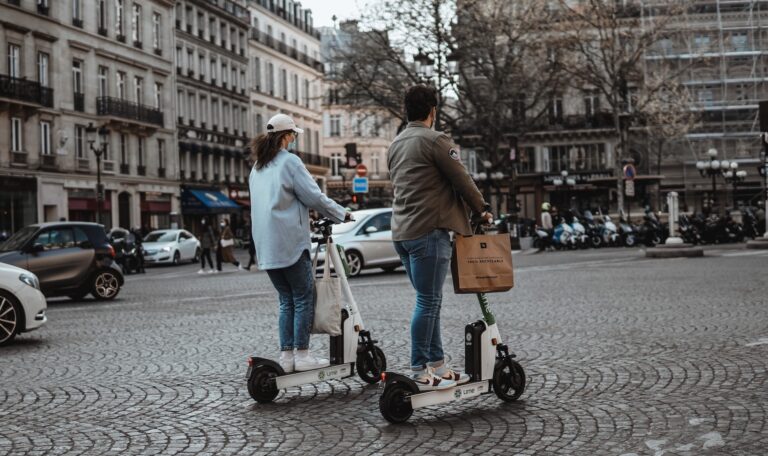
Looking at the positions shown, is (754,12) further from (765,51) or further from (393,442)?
(393,442)

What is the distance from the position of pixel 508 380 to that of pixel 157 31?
5368cm

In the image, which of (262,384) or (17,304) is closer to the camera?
(262,384)

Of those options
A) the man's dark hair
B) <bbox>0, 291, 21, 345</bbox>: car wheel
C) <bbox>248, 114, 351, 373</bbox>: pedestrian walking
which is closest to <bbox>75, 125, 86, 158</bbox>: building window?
<bbox>0, 291, 21, 345</bbox>: car wheel

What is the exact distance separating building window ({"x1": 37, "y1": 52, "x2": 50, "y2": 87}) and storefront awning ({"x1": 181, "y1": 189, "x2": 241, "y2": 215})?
596 inches

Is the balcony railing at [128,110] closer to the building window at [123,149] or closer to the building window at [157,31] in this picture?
the building window at [123,149]

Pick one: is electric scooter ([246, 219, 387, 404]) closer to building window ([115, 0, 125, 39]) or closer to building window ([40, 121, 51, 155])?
building window ([40, 121, 51, 155])

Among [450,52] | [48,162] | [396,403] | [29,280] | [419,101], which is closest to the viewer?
[396,403]

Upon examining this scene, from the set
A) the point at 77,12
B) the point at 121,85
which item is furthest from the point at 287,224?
the point at 121,85

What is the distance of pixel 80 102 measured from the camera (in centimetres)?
4712

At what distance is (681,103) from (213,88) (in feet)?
96.1

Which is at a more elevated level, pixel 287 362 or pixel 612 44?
pixel 612 44

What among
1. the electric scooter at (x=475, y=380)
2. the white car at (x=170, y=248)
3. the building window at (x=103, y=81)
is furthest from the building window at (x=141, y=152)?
the electric scooter at (x=475, y=380)

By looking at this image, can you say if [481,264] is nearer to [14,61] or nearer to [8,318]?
[8,318]

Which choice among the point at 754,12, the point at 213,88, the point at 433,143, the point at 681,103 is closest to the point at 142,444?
the point at 433,143
